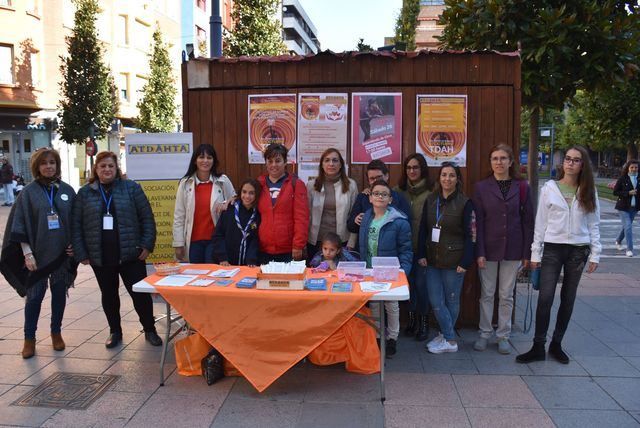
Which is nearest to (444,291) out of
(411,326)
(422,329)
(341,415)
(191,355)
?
(422,329)

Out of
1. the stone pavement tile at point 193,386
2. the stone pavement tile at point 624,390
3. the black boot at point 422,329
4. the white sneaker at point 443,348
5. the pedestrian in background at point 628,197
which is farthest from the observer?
the pedestrian in background at point 628,197

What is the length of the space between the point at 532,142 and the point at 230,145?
466 cm

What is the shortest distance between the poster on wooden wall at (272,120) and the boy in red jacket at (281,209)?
2.92ft

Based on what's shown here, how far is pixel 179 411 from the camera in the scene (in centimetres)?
359

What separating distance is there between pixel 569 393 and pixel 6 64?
24461 mm

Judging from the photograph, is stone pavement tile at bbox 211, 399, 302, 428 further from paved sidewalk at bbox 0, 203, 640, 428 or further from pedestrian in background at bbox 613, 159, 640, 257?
pedestrian in background at bbox 613, 159, 640, 257

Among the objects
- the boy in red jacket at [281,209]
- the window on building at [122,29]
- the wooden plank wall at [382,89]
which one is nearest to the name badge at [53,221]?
the wooden plank wall at [382,89]

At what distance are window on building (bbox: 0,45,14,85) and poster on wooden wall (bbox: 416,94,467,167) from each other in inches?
863

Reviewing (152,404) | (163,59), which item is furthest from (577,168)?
(163,59)

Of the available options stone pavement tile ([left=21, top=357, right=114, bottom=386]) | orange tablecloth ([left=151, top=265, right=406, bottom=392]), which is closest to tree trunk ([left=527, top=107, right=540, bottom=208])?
orange tablecloth ([left=151, top=265, right=406, bottom=392])

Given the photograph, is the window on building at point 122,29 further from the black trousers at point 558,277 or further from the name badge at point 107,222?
the black trousers at point 558,277

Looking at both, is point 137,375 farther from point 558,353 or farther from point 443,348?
point 558,353

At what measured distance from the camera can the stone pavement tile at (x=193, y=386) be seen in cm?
388

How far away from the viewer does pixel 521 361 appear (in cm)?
443
